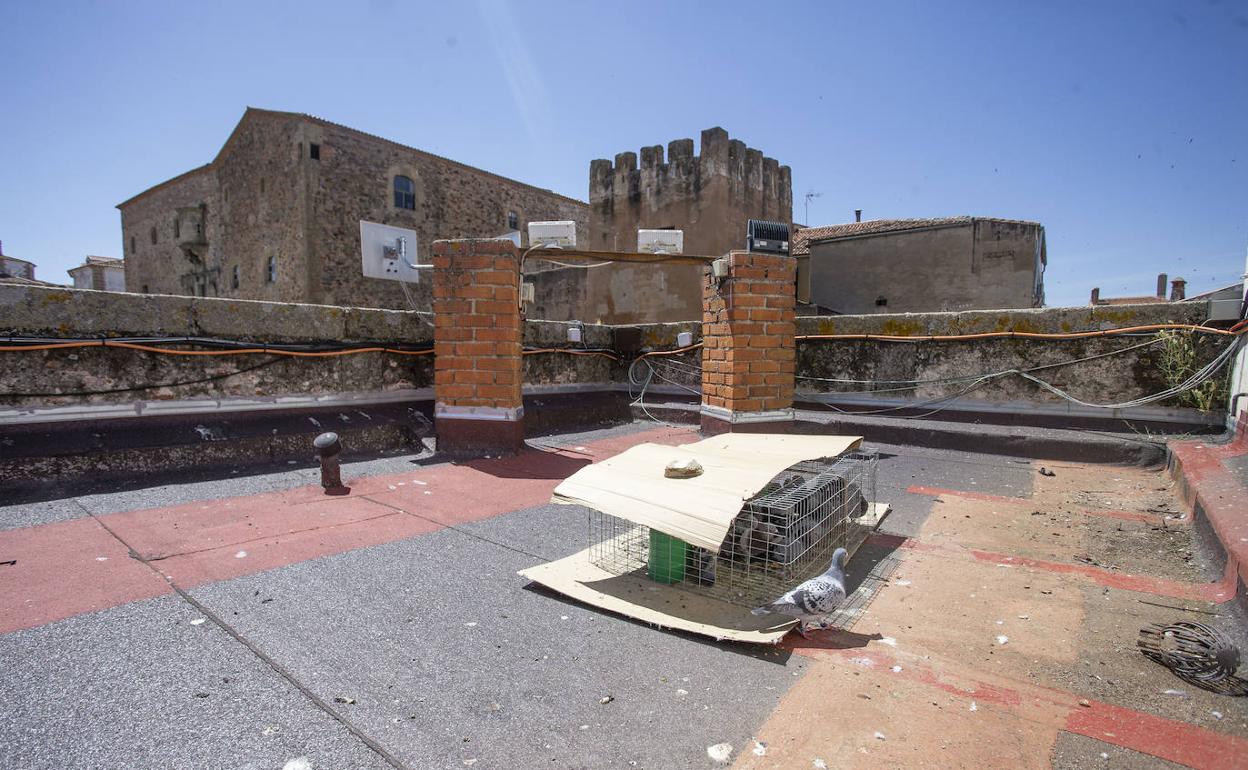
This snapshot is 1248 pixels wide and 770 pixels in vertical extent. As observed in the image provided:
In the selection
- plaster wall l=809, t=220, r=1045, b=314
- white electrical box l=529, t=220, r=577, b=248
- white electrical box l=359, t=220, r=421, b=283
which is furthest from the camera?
plaster wall l=809, t=220, r=1045, b=314

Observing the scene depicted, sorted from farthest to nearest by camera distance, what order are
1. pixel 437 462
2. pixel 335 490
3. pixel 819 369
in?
1. pixel 819 369
2. pixel 437 462
3. pixel 335 490

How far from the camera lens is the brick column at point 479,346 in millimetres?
5605

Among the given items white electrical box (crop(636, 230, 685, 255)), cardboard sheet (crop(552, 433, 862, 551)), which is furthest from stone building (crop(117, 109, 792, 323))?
cardboard sheet (crop(552, 433, 862, 551))

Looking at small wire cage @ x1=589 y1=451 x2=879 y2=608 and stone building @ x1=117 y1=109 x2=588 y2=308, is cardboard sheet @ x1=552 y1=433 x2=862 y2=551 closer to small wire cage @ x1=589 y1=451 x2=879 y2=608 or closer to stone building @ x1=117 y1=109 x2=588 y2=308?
small wire cage @ x1=589 y1=451 x2=879 y2=608

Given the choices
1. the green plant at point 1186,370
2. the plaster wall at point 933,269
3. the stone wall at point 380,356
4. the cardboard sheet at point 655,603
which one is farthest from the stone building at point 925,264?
the cardboard sheet at point 655,603

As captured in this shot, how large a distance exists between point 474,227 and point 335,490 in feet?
81.2

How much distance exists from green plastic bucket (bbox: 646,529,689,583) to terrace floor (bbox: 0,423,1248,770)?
440 mm

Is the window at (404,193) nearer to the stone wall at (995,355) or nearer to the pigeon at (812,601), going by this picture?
the stone wall at (995,355)

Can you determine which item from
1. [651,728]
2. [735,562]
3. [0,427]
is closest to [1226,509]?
[735,562]

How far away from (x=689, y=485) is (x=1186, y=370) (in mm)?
5217

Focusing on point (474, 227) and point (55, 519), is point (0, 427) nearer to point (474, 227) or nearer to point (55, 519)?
point (55, 519)

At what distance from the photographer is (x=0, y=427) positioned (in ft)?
12.9

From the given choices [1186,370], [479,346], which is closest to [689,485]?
[479,346]

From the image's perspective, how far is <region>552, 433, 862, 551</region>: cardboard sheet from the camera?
246 cm
